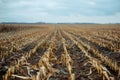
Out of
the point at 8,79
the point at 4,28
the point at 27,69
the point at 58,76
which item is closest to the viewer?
the point at 8,79

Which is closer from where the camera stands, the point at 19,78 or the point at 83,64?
the point at 19,78

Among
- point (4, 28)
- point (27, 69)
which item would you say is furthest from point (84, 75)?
point (4, 28)

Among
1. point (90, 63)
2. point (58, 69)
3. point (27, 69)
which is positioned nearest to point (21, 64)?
point (27, 69)

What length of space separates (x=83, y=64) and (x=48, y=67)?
1622 millimetres

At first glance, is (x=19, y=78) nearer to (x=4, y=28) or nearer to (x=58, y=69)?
(x=58, y=69)

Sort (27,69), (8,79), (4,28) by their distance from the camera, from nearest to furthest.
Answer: (8,79)
(27,69)
(4,28)

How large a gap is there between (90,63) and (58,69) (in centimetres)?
146

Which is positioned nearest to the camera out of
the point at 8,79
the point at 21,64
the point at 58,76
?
the point at 8,79

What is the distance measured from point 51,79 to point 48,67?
1.13 meters

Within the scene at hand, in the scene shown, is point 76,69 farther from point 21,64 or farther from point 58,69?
point 21,64

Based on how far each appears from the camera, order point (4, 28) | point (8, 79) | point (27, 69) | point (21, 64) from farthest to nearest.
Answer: point (4, 28)
point (21, 64)
point (27, 69)
point (8, 79)

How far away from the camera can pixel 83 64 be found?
8688 mm

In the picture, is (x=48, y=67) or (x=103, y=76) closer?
(x=103, y=76)

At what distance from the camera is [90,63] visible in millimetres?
8641
